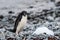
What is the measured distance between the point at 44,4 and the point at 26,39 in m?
8.76

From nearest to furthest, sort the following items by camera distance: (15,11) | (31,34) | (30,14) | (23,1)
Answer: (31,34) → (30,14) → (15,11) → (23,1)

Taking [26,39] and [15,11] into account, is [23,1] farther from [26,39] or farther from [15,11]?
[26,39]

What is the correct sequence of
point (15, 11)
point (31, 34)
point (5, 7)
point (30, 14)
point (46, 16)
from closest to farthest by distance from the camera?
point (31, 34)
point (46, 16)
point (30, 14)
point (15, 11)
point (5, 7)

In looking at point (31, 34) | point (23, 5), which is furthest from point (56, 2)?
point (31, 34)

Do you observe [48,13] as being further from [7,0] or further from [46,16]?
[7,0]

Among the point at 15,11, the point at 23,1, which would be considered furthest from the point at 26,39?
the point at 23,1

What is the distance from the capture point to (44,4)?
17.0m

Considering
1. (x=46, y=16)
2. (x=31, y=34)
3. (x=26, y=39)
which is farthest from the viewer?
(x=46, y=16)

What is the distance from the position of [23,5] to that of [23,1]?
1.19 metres

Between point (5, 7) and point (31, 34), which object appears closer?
point (31, 34)

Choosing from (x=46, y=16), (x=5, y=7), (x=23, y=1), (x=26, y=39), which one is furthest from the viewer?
(x=23, y=1)

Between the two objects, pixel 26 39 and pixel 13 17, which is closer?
pixel 26 39

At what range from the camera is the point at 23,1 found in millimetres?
18250

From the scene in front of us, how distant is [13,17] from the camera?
45.0 ft
